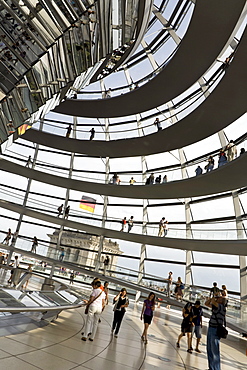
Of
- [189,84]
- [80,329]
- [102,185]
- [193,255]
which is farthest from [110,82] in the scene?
[80,329]

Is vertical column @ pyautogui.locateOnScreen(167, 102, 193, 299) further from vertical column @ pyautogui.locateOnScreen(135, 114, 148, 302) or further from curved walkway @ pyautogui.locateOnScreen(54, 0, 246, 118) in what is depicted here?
vertical column @ pyautogui.locateOnScreen(135, 114, 148, 302)

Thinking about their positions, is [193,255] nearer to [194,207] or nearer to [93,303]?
[194,207]

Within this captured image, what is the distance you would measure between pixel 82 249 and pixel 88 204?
4.56m

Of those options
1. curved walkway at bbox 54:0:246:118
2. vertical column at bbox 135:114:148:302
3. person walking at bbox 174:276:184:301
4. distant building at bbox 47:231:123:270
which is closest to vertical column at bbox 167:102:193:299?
person walking at bbox 174:276:184:301

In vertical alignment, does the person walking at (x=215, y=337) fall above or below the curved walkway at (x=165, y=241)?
below

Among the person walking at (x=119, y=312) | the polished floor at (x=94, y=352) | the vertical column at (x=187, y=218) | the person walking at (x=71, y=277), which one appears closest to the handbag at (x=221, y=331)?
the polished floor at (x=94, y=352)

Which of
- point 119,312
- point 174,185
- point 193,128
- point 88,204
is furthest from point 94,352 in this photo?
point 88,204

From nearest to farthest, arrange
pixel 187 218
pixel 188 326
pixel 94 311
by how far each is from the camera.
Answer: pixel 94 311 → pixel 188 326 → pixel 187 218

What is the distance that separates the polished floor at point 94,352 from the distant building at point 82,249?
14.7m

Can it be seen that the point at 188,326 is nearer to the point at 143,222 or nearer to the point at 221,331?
the point at 221,331

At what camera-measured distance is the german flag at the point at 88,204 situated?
102 feet

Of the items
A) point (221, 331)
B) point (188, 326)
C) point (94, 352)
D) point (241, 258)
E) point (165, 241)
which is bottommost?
point (94, 352)

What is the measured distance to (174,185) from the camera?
835 inches

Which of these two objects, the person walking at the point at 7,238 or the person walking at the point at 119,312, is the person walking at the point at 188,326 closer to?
the person walking at the point at 119,312
